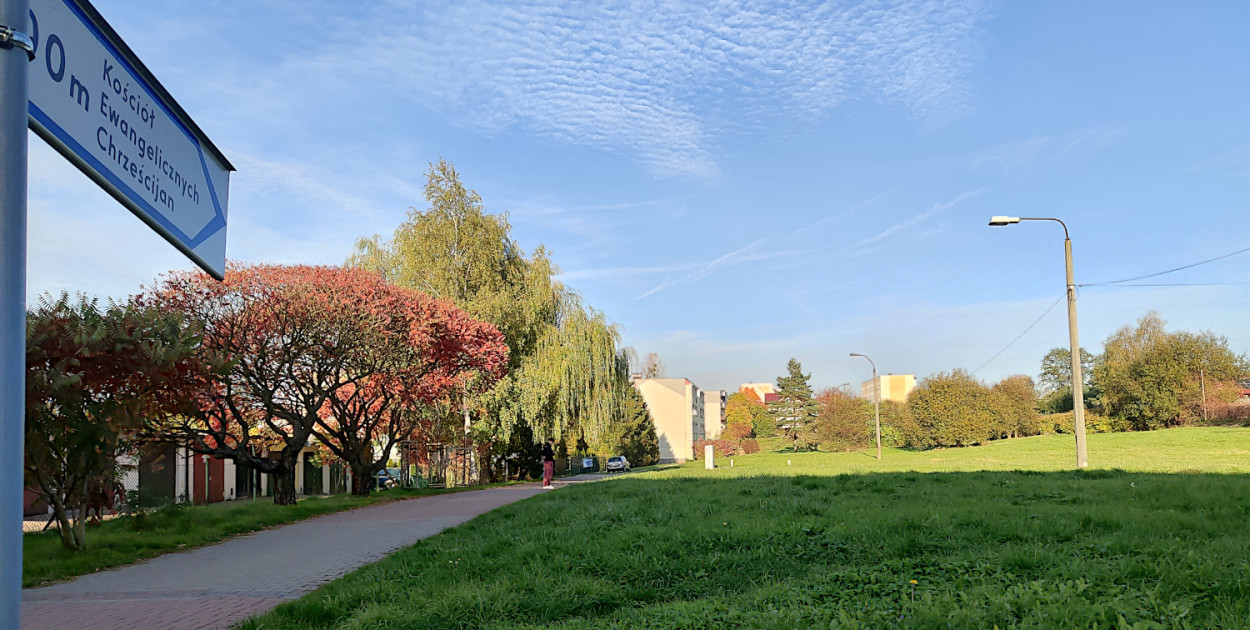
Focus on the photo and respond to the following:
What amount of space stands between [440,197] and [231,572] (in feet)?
73.8

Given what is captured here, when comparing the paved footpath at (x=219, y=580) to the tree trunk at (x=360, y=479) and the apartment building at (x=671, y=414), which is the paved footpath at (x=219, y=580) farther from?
the apartment building at (x=671, y=414)

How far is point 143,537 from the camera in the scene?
36.9 feet

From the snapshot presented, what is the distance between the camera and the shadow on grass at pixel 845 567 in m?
4.52

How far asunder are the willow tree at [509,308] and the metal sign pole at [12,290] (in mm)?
24885

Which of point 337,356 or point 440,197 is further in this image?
point 440,197

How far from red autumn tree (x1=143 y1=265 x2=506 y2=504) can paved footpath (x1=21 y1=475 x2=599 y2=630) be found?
5.00 metres

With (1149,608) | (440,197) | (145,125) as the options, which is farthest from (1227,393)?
(145,125)

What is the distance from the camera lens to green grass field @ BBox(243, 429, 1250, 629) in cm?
450

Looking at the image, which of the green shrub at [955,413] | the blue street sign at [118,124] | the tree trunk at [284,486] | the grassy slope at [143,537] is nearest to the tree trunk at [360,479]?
the tree trunk at [284,486]

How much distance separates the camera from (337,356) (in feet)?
61.7

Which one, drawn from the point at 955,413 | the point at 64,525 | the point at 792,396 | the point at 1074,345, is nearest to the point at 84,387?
the point at 64,525

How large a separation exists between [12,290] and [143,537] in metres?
11.6

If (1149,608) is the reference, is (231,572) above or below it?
below

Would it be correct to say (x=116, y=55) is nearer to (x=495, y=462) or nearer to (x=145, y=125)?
(x=145, y=125)
